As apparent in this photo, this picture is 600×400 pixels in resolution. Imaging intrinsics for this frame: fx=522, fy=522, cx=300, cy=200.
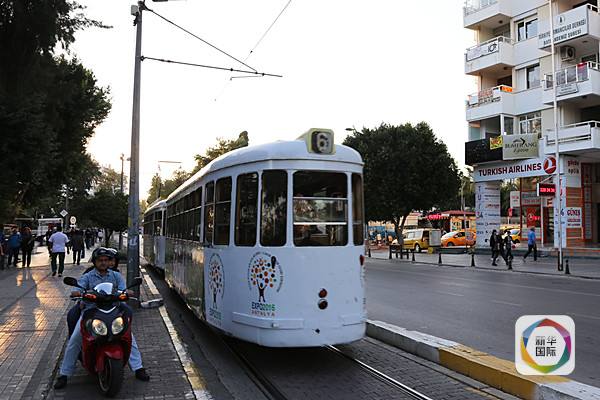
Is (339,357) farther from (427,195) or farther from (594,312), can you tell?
(427,195)

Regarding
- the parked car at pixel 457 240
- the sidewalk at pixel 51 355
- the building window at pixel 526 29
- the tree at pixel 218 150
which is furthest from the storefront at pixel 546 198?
the tree at pixel 218 150

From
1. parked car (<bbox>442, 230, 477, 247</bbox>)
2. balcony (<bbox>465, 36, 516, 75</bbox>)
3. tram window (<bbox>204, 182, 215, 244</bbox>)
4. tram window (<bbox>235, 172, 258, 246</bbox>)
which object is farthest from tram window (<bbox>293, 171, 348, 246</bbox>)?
parked car (<bbox>442, 230, 477, 247</bbox>)

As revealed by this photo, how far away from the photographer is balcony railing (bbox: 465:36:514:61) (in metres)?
33.2

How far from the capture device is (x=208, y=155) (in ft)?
219

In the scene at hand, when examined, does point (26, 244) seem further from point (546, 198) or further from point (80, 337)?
point (546, 198)

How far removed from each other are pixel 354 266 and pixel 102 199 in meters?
31.7

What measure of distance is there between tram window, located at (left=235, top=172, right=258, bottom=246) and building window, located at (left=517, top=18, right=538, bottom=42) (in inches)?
1219

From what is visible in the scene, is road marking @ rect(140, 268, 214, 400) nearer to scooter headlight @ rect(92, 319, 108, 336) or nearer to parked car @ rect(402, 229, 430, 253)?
scooter headlight @ rect(92, 319, 108, 336)

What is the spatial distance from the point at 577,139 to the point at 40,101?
26.8m

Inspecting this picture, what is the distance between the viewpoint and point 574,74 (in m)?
28.7

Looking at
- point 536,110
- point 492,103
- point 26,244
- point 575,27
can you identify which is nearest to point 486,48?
point 492,103

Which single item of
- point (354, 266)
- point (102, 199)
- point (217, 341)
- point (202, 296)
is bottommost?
point (217, 341)

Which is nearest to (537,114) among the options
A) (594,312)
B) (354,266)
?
(594,312)

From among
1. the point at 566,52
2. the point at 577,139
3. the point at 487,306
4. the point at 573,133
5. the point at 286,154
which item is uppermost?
the point at 566,52
